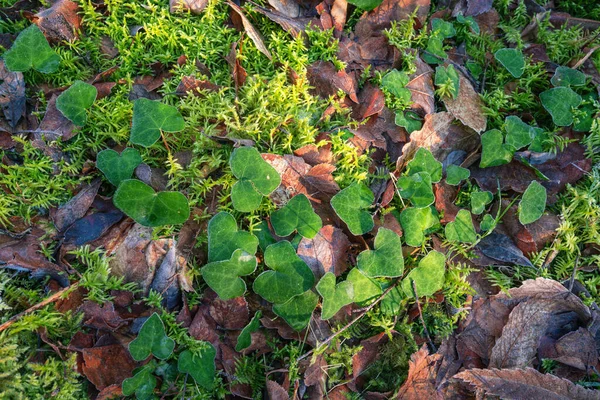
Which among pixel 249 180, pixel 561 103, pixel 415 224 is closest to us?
pixel 249 180

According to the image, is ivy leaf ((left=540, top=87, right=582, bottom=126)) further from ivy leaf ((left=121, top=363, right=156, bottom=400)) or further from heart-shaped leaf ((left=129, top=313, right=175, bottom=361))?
ivy leaf ((left=121, top=363, right=156, bottom=400))

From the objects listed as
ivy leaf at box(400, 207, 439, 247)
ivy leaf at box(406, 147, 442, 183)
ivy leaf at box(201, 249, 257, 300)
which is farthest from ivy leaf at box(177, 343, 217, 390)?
ivy leaf at box(406, 147, 442, 183)

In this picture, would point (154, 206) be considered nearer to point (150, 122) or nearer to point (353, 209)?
point (150, 122)

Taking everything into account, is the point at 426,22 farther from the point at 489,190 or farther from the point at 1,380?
the point at 1,380

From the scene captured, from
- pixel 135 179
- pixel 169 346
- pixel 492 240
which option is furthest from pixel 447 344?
pixel 135 179

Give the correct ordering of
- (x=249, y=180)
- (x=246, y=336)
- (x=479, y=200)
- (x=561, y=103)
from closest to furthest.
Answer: (x=246, y=336), (x=249, y=180), (x=479, y=200), (x=561, y=103)

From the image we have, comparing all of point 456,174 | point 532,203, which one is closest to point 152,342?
point 456,174
